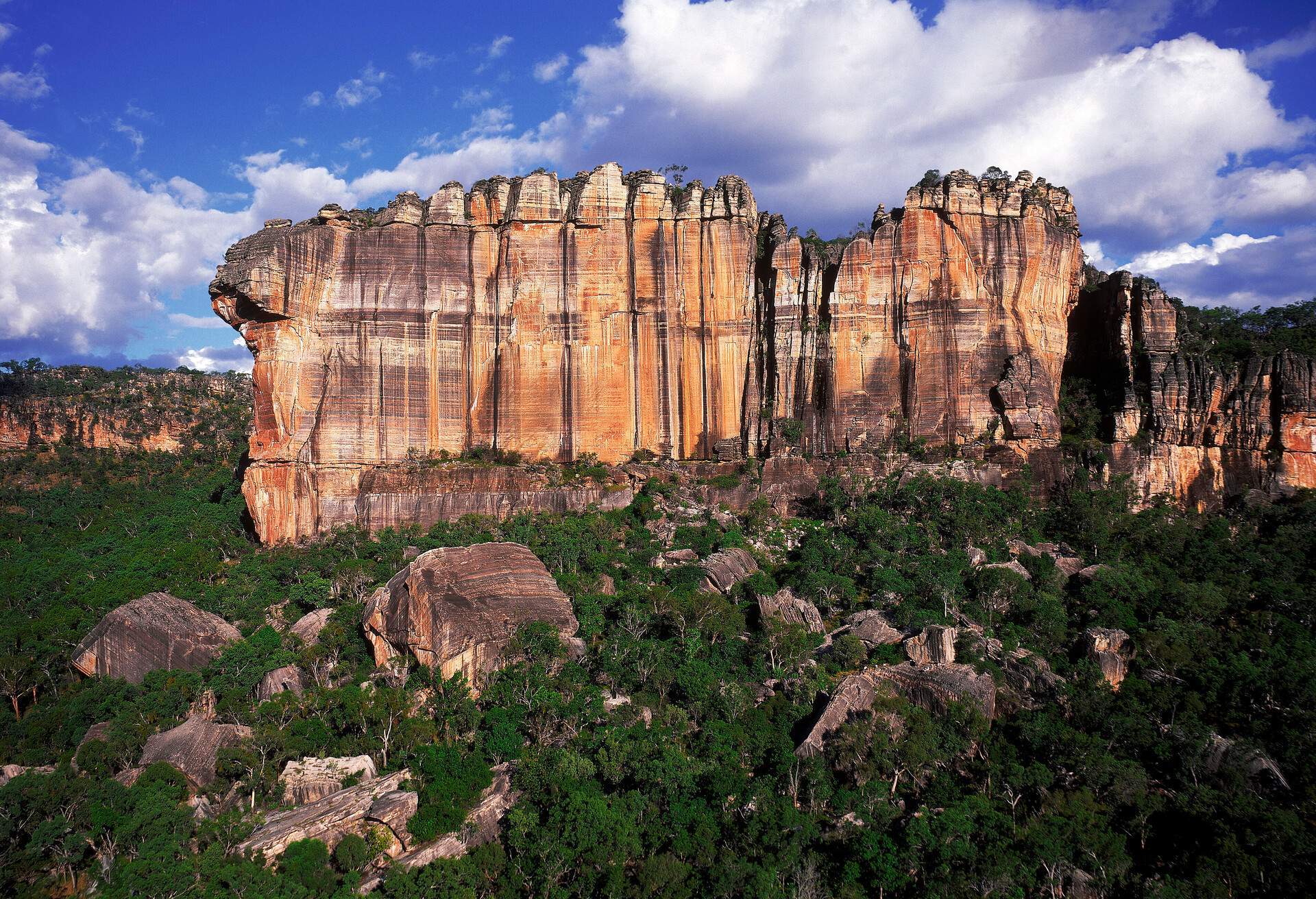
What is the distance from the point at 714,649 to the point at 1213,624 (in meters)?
23.7

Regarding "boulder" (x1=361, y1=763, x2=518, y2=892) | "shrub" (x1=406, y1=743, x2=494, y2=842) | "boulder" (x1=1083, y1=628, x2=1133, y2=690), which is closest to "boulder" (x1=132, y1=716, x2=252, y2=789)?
"shrub" (x1=406, y1=743, x2=494, y2=842)

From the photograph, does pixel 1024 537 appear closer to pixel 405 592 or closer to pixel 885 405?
pixel 885 405

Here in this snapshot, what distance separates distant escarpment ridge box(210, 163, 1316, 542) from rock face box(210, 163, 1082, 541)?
134 mm

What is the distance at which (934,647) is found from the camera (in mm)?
36750

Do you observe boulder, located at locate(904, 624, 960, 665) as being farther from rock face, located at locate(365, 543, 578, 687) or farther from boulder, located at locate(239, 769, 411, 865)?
boulder, located at locate(239, 769, 411, 865)

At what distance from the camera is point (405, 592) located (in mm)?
37562

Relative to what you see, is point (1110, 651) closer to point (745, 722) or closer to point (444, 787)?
point (745, 722)

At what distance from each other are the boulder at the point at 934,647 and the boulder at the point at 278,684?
27.2m

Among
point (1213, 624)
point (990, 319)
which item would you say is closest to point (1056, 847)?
point (1213, 624)

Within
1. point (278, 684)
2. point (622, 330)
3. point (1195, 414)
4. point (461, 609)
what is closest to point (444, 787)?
point (461, 609)

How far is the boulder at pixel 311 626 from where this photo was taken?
40.2m

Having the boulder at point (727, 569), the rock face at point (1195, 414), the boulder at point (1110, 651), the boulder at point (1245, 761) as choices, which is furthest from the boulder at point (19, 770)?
the rock face at point (1195, 414)

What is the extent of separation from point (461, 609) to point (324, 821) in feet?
35.1

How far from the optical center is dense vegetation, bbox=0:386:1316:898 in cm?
2702
